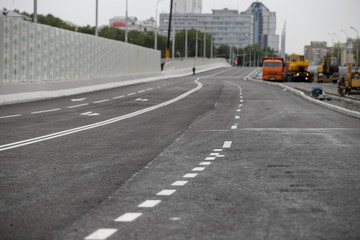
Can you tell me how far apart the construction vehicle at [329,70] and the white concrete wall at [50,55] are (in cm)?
2760

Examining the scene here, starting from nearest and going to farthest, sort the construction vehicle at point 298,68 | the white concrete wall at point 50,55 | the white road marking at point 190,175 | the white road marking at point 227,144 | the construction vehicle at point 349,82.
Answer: the white road marking at point 190,175 < the white road marking at point 227,144 < the white concrete wall at point 50,55 < the construction vehicle at point 349,82 < the construction vehicle at point 298,68

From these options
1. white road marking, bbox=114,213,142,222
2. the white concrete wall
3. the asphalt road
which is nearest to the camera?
the asphalt road

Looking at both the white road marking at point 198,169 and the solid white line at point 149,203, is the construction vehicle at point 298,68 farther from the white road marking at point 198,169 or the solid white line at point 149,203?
the solid white line at point 149,203

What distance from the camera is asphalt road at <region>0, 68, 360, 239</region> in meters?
5.68

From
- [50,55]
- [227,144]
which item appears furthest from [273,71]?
[227,144]

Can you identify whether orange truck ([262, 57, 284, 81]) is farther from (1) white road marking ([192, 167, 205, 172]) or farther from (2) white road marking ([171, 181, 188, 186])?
(2) white road marking ([171, 181, 188, 186])

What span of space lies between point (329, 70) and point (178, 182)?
224ft

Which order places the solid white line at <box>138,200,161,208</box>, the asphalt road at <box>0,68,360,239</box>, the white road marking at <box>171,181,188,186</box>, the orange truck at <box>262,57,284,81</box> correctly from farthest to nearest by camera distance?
the orange truck at <box>262,57,284,81</box> → the white road marking at <box>171,181,188,186</box> → the solid white line at <box>138,200,161,208</box> → the asphalt road at <box>0,68,360,239</box>

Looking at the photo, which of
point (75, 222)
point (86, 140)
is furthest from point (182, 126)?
point (75, 222)

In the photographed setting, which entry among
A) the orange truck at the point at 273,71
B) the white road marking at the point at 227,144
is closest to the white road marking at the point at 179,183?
the white road marking at the point at 227,144

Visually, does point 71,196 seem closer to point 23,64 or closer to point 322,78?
point 23,64

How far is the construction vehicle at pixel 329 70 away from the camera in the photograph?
73281 millimetres

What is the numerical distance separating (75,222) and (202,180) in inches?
115

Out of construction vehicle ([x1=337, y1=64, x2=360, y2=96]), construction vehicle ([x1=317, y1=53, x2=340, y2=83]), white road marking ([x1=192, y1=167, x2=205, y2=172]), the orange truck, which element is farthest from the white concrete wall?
construction vehicle ([x1=317, y1=53, x2=340, y2=83])
